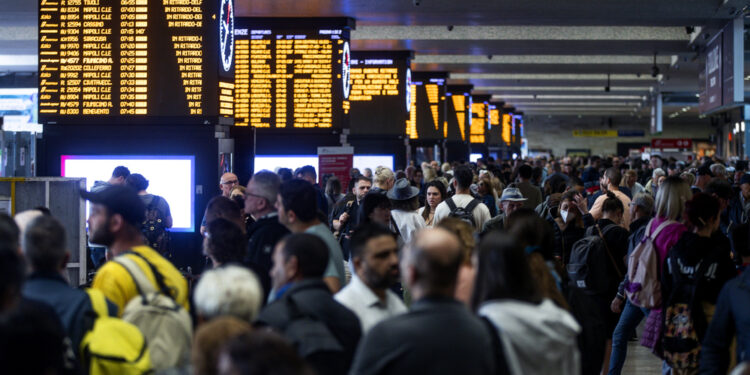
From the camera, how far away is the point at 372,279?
3959 millimetres

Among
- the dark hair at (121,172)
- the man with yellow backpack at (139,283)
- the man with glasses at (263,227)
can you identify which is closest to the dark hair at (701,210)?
the man with glasses at (263,227)

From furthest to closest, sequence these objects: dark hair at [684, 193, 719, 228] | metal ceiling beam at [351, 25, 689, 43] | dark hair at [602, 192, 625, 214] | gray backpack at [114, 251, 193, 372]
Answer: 1. metal ceiling beam at [351, 25, 689, 43]
2. dark hair at [602, 192, 625, 214]
3. dark hair at [684, 193, 719, 228]
4. gray backpack at [114, 251, 193, 372]

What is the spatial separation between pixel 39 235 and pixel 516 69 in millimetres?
23861

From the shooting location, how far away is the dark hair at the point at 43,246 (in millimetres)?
3766

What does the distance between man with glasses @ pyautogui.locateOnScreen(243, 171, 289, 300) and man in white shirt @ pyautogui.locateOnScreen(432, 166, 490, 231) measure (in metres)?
2.50

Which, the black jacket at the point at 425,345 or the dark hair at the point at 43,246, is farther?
the dark hair at the point at 43,246

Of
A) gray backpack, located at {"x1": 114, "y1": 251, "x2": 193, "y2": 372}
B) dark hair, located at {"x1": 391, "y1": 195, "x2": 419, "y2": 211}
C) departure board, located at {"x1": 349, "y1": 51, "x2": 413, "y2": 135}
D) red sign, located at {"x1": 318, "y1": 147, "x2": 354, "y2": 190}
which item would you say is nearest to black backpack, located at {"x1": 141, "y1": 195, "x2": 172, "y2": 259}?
dark hair, located at {"x1": 391, "y1": 195, "x2": 419, "y2": 211}

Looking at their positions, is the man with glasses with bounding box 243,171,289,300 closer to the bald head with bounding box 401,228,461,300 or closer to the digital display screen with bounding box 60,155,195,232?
the bald head with bounding box 401,228,461,300

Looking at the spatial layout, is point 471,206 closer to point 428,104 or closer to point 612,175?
point 612,175

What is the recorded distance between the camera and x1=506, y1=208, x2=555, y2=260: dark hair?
4.60m

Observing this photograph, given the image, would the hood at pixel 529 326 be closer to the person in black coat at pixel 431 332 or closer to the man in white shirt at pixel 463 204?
the person in black coat at pixel 431 332

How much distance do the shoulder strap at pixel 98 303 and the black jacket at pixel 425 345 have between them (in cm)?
118

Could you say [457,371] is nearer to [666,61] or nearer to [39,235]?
[39,235]

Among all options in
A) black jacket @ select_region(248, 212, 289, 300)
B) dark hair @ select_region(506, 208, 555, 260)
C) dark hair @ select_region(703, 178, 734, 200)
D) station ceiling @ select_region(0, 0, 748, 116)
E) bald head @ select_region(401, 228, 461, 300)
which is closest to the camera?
bald head @ select_region(401, 228, 461, 300)
